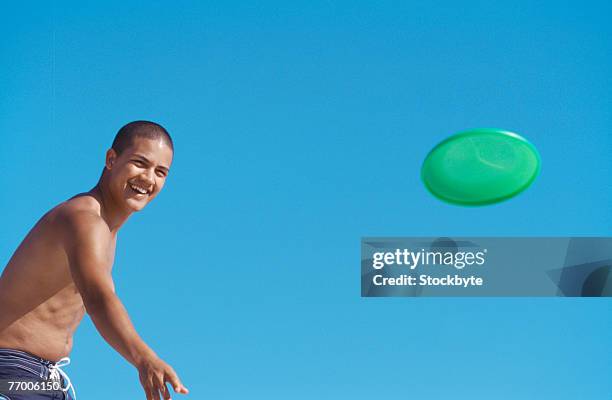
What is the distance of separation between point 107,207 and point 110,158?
0.34m

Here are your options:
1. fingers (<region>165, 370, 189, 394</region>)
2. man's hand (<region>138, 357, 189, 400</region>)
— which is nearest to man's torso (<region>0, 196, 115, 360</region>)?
man's hand (<region>138, 357, 189, 400</region>)

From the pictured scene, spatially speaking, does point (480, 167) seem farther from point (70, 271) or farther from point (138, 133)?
point (70, 271)

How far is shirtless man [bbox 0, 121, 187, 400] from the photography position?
3898 millimetres

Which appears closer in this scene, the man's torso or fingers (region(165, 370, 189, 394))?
fingers (region(165, 370, 189, 394))

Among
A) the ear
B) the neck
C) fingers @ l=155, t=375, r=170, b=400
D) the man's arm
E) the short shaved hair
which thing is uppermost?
the short shaved hair

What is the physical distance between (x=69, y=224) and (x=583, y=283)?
517 inches

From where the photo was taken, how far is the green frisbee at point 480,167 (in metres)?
8.58

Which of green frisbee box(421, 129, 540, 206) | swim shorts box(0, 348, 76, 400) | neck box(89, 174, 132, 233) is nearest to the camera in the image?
swim shorts box(0, 348, 76, 400)

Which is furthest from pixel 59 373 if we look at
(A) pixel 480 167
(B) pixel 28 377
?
(A) pixel 480 167

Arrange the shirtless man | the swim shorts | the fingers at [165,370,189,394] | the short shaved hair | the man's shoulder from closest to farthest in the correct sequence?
the fingers at [165,370,189,394] < the shirtless man < the man's shoulder < the swim shorts < the short shaved hair

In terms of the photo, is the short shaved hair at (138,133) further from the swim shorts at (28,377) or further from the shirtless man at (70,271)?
the swim shorts at (28,377)

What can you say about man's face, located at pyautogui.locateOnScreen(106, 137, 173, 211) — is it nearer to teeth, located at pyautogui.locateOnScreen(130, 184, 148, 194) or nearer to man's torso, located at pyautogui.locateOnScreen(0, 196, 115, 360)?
teeth, located at pyautogui.locateOnScreen(130, 184, 148, 194)

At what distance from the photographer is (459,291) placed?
14828 mm

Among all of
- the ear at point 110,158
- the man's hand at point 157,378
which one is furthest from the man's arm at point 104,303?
the ear at point 110,158
